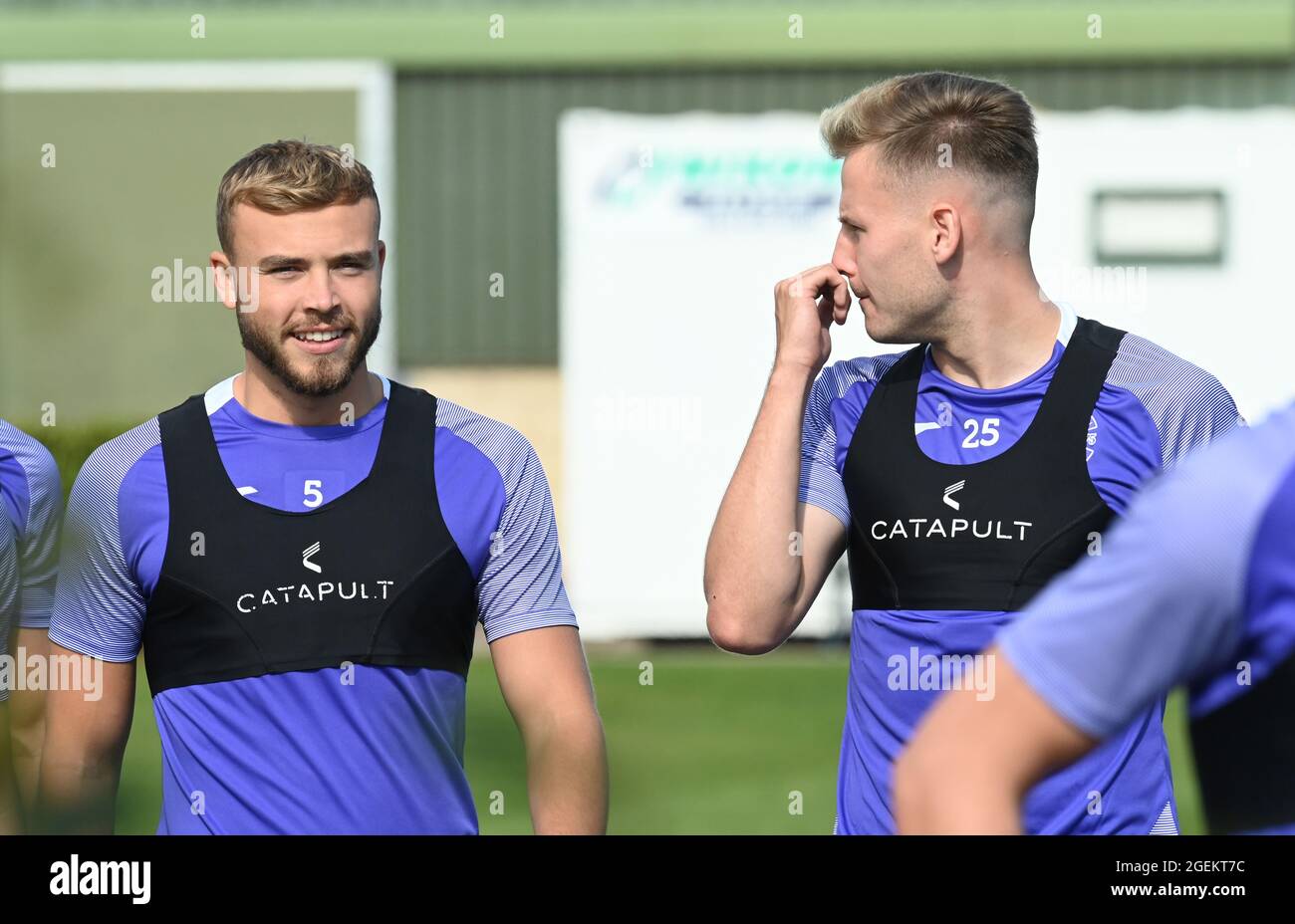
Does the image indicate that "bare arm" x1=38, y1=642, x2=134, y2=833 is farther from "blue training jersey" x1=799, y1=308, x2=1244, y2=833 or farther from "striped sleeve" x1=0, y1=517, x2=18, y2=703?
"blue training jersey" x1=799, y1=308, x2=1244, y2=833

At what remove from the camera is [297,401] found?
3326 millimetres

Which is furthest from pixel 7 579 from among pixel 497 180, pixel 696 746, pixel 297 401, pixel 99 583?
pixel 497 180

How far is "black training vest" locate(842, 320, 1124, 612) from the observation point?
324 centimetres

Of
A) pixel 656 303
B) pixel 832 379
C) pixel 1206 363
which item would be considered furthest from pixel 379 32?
pixel 832 379

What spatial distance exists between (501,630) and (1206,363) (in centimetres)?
1068

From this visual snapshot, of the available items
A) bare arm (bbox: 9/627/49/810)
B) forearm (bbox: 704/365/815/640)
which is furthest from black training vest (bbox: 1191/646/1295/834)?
bare arm (bbox: 9/627/49/810)

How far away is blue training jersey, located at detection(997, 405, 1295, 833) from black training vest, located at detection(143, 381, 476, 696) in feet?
5.37

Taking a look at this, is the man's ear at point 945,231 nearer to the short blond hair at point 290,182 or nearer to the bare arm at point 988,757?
the short blond hair at point 290,182

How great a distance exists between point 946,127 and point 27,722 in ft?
7.42

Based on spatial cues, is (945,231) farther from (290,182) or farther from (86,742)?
(86,742)

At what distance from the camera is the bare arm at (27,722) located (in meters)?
3.49

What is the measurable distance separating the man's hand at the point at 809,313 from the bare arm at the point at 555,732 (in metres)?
0.74

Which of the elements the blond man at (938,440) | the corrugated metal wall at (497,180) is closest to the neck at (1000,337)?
the blond man at (938,440)
